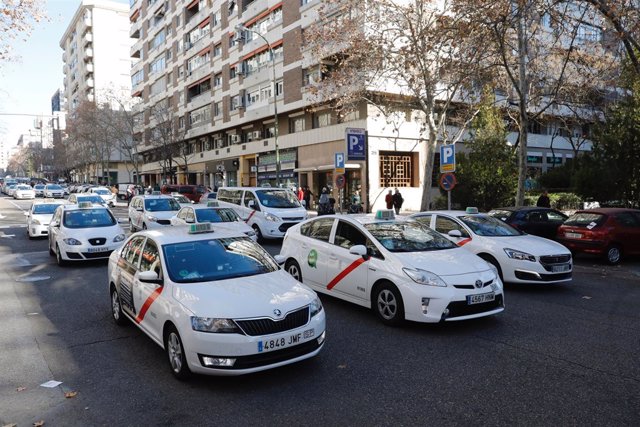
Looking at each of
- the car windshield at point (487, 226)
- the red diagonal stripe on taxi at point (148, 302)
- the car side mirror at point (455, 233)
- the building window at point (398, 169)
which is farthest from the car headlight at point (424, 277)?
the building window at point (398, 169)

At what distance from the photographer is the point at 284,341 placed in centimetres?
447

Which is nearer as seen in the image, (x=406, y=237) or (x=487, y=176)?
(x=406, y=237)

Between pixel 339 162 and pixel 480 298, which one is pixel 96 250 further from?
pixel 339 162

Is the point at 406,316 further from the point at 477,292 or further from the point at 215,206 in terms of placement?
the point at 215,206

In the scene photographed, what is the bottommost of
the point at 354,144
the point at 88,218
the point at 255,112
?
the point at 88,218

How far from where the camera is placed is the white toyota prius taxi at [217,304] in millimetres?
4328

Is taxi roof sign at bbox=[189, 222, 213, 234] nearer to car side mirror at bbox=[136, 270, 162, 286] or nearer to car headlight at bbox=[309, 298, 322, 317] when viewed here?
car side mirror at bbox=[136, 270, 162, 286]

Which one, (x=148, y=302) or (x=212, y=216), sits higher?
(x=212, y=216)

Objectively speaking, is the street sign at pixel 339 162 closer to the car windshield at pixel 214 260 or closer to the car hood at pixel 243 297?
the car windshield at pixel 214 260

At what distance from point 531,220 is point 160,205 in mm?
12357

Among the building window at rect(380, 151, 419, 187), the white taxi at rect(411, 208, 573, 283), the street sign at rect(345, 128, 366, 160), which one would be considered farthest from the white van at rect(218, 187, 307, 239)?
the building window at rect(380, 151, 419, 187)

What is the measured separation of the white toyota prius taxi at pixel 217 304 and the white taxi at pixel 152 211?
1075cm

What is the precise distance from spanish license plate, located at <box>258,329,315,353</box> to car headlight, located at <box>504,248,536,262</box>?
5.10m

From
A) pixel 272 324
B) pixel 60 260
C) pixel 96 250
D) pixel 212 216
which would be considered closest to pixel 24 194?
pixel 212 216
